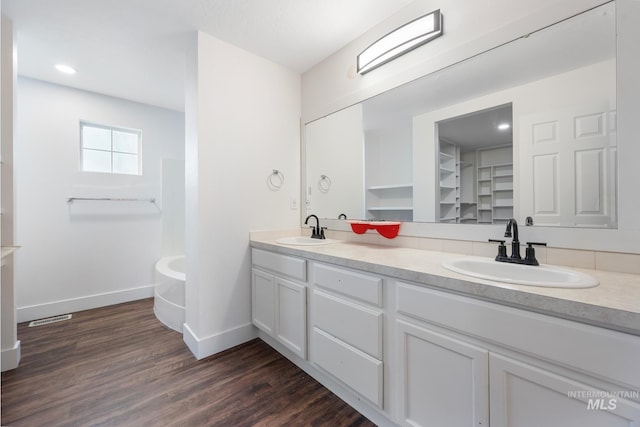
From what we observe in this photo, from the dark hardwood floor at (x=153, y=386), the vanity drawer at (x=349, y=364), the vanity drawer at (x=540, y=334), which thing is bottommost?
the dark hardwood floor at (x=153, y=386)

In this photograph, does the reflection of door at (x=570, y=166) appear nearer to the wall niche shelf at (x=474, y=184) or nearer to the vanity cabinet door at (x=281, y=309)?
the wall niche shelf at (x=474, y=184)

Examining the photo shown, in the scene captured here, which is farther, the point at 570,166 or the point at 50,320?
the point at 50,320

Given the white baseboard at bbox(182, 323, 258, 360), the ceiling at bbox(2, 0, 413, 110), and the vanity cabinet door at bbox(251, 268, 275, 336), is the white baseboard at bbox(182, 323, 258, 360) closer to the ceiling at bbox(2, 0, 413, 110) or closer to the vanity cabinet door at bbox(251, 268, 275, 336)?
the vanity cabinet door at bbox(251, 268, 275, 336)

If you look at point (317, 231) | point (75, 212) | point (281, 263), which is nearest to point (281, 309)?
point (281, 263)

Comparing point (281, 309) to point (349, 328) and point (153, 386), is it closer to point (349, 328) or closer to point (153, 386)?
point (349, 328)

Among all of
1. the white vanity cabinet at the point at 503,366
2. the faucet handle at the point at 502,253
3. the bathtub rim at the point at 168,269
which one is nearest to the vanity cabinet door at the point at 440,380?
the white vanity cabinet at the point at 503,366

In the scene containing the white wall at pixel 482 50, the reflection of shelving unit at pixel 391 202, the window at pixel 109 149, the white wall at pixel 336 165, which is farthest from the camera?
the window at pixel 109 149

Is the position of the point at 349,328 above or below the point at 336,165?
below

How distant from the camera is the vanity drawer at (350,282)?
1257 mm

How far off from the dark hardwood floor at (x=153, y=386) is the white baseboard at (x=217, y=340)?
5 centimetres

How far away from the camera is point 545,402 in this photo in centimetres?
80

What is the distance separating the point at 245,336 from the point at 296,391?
78 cm

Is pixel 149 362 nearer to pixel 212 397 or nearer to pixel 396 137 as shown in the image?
pixel 212 397

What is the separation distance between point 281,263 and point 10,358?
1.99m
